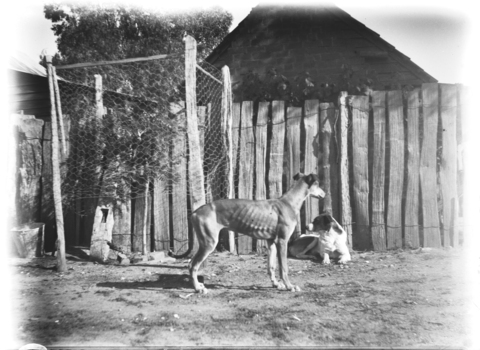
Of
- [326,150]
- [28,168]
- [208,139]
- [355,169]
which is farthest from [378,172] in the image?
[28,168]

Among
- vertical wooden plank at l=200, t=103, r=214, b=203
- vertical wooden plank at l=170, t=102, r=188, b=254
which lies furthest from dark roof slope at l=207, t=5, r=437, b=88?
vertical wooden plank at l=170, t=102, r=188, b=254

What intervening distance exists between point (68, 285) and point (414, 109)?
633 centimetres

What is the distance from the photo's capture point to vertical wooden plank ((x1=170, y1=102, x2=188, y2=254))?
7285 millimetres

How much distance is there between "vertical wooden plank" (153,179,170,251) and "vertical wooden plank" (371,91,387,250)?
12.1ft

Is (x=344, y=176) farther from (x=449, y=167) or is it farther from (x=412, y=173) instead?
(x=449, y=167)

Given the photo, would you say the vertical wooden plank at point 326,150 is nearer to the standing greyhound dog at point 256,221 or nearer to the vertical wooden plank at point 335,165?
the vertical wooden plank at point 335,165

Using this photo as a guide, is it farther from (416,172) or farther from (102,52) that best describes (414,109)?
(102,52)

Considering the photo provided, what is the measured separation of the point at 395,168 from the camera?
7.23 m

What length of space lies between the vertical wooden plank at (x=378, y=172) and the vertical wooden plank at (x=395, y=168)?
0.10 m

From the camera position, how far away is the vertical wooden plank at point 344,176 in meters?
7.27

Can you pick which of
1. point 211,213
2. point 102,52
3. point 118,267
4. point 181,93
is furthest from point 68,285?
point 102,52

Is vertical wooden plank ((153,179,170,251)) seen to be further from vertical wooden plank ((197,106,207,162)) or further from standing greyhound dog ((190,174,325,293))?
standing greyhound dog ((190,174,325,293))

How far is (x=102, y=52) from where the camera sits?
909 cm

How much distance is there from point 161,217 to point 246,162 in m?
1.83
